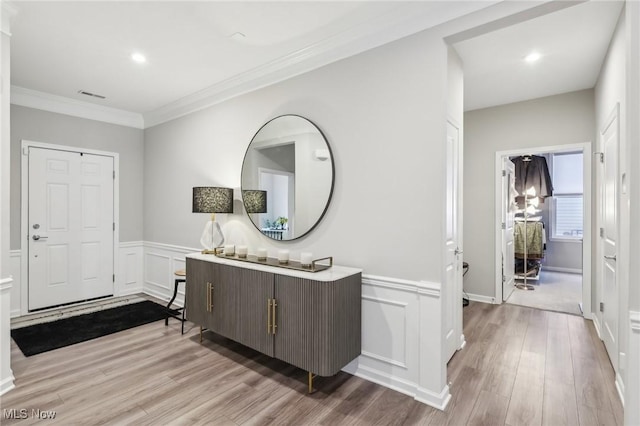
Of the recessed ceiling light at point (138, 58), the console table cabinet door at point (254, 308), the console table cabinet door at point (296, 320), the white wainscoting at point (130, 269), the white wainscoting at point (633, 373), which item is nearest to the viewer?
the white wainscoting at point (633, 373)

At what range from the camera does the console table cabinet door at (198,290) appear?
303cm

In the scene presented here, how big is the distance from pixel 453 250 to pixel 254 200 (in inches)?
76.4

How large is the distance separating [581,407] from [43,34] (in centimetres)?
485

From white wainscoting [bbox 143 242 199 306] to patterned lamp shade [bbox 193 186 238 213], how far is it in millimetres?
929

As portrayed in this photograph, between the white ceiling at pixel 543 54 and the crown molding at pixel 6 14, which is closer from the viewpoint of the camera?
the crown molding at pixel 6 14

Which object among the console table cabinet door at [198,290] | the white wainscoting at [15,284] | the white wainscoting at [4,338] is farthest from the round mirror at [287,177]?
the white wainscoting at [15,284]

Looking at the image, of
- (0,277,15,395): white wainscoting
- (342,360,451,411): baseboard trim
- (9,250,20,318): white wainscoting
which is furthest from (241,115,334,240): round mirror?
(9,250,20,318): white wainscoting

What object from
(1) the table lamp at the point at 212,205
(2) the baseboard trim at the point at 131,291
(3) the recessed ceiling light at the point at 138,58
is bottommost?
(2) the baseboard trim at the point at 131,291

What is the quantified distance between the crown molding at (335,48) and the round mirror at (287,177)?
47cm

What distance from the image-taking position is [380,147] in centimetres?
241

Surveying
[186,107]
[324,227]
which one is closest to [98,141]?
[186,107]

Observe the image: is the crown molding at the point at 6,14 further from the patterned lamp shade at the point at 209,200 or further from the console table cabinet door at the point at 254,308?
the console table cabinet door at the point at 254,308

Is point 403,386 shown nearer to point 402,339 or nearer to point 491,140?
point 402,339

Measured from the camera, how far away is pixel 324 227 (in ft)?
9.00
